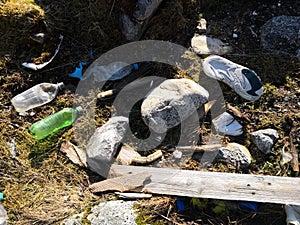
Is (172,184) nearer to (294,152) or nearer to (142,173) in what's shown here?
(142,173)

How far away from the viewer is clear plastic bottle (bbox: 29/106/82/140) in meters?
3.52

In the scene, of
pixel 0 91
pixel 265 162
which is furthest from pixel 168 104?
pixel 0 91

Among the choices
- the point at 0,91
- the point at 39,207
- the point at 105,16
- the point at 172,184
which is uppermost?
the point at 105,16

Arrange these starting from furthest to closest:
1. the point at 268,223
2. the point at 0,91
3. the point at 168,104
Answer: the point at 0,91 → the point at 168,104 → the point at 268,223

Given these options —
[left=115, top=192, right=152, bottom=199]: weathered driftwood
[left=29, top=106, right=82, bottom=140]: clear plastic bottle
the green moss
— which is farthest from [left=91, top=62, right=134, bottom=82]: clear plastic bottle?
the green moss

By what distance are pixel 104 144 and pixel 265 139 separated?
1.36m

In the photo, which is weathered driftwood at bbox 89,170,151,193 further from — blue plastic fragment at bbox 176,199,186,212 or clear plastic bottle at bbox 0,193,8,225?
clear plastic bottle at bbox 0,193,8,225

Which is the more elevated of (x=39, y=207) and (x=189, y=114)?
(x=189, y=114)

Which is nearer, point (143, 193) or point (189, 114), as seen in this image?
point (143, 193)

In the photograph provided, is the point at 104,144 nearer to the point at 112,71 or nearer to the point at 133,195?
the point at 133,195

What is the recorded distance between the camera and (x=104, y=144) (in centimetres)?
336

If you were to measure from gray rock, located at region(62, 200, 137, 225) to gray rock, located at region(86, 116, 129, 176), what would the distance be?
334mm

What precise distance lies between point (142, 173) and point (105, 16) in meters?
1.50

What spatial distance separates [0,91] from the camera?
3.65 metres
